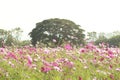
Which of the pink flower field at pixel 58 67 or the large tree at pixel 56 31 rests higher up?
the large tree at pixel 56 31

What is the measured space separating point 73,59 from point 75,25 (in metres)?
56.6

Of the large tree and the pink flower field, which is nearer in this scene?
the pink flower field

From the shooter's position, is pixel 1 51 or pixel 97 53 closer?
pixel 1 51

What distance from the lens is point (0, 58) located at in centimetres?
921

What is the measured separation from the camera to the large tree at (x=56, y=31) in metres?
62.6

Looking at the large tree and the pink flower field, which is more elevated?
the large tree

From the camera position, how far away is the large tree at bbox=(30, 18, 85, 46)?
6256 centimetres

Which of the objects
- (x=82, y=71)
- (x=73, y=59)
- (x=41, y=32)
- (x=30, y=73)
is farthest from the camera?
(x=41, y=32)

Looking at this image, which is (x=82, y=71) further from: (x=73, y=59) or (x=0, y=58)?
(x=0, y=58)

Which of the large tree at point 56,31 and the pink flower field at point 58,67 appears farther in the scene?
the large tree at point 56,31

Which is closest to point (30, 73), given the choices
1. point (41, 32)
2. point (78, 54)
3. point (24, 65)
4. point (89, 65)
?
point (24, 65)

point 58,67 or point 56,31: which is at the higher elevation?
point 56,31

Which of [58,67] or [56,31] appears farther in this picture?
[56,31]

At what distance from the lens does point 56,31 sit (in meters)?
64.3
